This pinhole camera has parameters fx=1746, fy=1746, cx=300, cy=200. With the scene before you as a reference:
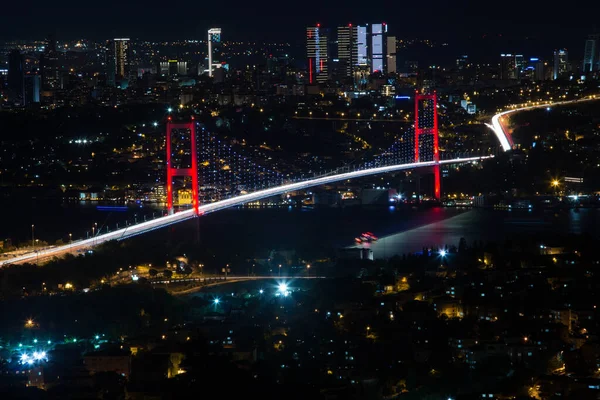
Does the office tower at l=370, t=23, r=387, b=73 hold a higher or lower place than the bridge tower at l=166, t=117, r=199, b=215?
higher

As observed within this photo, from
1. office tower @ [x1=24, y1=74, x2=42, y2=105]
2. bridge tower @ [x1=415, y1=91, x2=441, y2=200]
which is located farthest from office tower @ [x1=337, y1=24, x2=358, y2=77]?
bridge tower @ [x1=415, y1=91, x2=441, y2=200]

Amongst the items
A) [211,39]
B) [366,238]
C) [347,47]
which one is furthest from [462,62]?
[366,238]

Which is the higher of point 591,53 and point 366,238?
point 591,53

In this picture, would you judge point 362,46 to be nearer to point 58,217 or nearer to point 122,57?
point 122,57

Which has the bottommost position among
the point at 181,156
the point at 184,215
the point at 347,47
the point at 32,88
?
the point at 184,215

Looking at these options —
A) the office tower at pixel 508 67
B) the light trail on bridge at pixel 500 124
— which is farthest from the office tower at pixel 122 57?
the light trail on bridge at pixel 500 124

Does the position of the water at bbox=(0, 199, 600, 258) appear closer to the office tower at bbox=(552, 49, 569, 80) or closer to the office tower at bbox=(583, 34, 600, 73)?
the office tower at bbox=(552, 49, 569, 80)

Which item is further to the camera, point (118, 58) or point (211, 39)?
point (211, 39)
